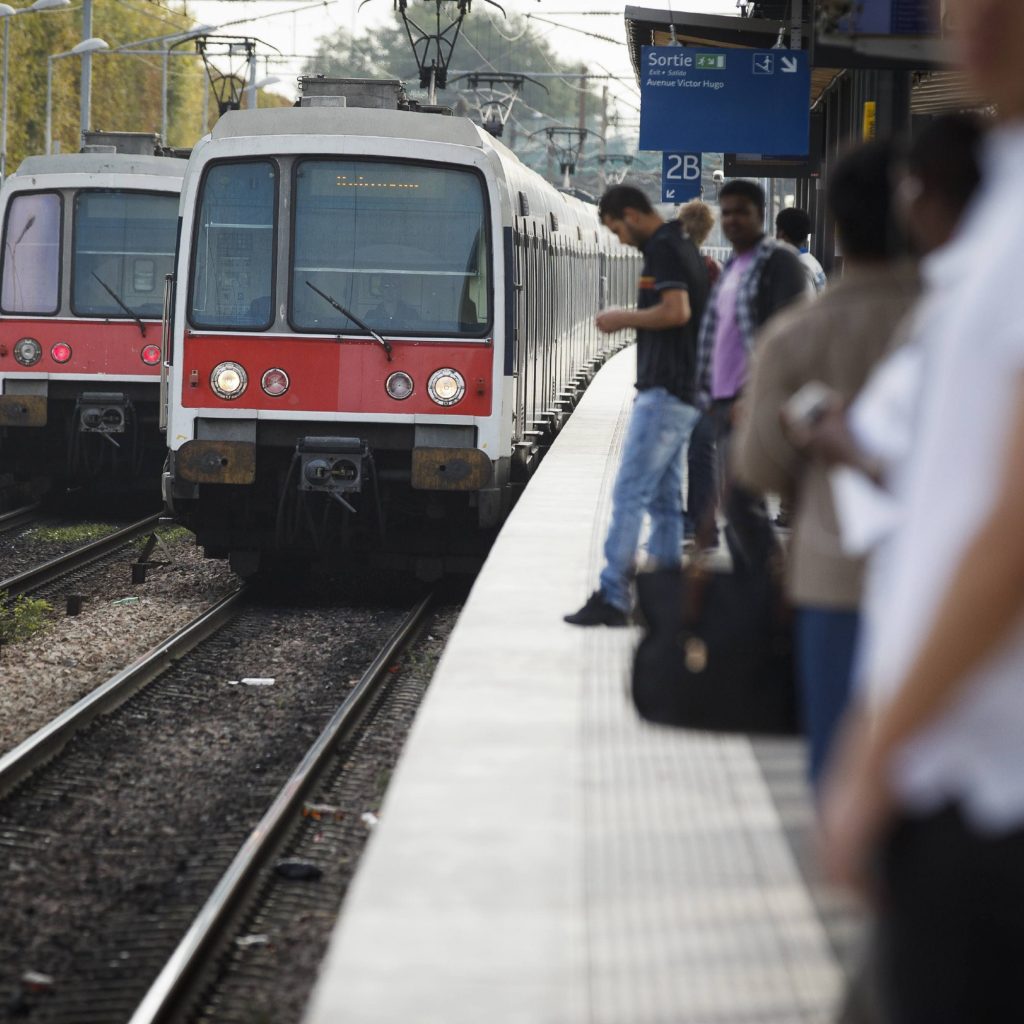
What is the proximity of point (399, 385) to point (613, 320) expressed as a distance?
14.2ft

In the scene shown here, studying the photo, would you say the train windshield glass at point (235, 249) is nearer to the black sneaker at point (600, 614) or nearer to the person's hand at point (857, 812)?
the black sneaker at point (600, 614)

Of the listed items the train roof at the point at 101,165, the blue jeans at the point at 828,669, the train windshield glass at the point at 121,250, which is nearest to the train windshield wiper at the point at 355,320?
the train windshield glass at the point at 121,250

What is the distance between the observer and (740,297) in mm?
6758

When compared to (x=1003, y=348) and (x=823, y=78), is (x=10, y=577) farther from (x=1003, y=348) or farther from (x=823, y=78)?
(x=1003, y=348)

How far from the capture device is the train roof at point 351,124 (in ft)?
38.8

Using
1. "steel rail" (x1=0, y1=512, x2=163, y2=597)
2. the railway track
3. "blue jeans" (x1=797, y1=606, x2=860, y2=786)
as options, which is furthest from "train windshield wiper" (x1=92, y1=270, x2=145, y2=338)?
"blue jeans" (x1=797, y1=606, x2=860, y2=786)

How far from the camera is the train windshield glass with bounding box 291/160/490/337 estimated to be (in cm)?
1181

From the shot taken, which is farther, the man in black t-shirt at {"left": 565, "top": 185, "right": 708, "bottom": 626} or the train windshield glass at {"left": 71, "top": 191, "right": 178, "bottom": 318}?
the train windshield glass at {"left": 71, "top": 191, "right": 178, "bottom": 318}

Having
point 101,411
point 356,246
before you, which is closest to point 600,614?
point 356,246

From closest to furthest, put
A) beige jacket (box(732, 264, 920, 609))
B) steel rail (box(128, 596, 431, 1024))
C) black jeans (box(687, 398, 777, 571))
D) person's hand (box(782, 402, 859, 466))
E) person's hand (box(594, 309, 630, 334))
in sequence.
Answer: person's hand (box(782, 402, 859, 466)), beige jacket (box(732, 264, 920, 609)), black jeans (box(687, 398, 777, 571)), steel rail (box(128, 596, 431, 1024)), person's hand (box(594, 309, 630, 334))

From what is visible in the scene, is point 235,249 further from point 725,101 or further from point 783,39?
point 783,39

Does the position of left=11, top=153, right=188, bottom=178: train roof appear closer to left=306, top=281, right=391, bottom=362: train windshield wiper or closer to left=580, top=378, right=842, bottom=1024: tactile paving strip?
left=306, top=281, right=391, bottom=362: train windshield wiper

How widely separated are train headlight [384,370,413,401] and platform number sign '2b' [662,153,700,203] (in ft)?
37.3

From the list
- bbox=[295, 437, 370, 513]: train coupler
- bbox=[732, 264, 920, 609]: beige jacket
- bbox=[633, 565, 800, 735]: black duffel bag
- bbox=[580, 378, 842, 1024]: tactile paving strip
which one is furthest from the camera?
bbox=[295, 437, 370, 513]: train coupler
